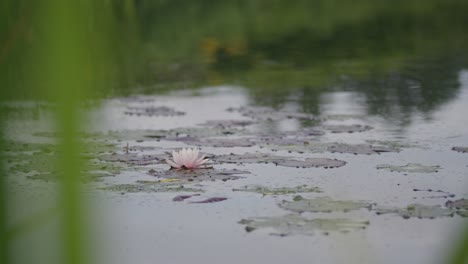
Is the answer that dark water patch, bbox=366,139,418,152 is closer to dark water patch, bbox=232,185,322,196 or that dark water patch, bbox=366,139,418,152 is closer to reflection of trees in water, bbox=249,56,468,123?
reflection of trees in water, bbox=249,56,468,123

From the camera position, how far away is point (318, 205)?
2.78 meters

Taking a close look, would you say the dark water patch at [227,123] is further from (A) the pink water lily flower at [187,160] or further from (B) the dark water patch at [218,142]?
(A) the pink water lily flower at [187,160]

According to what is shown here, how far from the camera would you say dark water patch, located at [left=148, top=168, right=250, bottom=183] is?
3246 millimetres

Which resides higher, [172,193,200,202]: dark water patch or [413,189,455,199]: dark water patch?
[172,193,200,202]: dark water patch

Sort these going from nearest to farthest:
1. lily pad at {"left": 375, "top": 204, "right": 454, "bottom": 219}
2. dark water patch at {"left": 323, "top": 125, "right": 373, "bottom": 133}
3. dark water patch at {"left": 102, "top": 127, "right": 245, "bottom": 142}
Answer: lily pad at {"left": 375, "top": 204, "right": 454, "bottom": 219} < dark water patch at {"left": 102, "top": 127, "right": 245, "bottom": 142} < dark water patch at {"left": 323, "top": 125, "right": 373, "bottom": 133}

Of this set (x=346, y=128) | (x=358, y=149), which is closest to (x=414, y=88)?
(x=346, y=128)

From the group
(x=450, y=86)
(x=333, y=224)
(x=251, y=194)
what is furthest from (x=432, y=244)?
(x=450, y=86)

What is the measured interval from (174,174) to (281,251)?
40.1 inches

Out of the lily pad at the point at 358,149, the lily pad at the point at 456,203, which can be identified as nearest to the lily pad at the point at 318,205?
the lily pad at the point at 456,203

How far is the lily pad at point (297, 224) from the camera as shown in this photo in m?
2.52

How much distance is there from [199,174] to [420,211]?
2.89 ft

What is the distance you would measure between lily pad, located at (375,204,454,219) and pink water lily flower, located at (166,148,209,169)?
79cm

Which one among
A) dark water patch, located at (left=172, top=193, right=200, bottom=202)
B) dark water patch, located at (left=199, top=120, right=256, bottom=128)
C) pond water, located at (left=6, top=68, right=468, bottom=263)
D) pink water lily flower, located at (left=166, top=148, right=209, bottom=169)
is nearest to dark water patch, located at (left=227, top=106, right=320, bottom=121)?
pond water, located at (left=6, top=68, right=468, bottom=263)

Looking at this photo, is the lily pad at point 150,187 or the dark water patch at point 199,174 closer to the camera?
the lily pad at point 150,187
